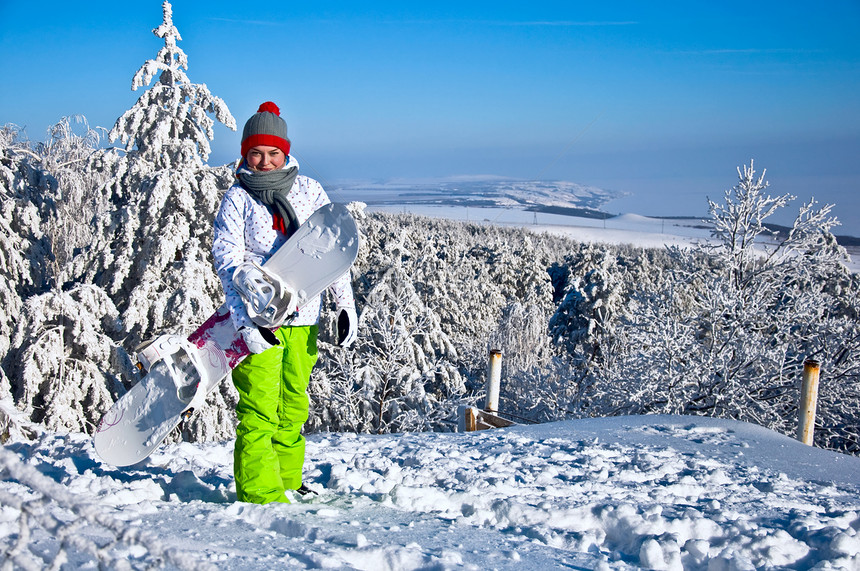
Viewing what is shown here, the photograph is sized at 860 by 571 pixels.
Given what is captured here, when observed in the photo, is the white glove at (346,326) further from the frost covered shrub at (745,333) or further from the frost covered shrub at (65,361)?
the frost covered shrub at (745,333)

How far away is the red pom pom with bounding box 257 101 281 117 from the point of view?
335 centimetres

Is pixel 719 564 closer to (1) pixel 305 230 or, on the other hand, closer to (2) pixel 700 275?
(1) pixel 305 230

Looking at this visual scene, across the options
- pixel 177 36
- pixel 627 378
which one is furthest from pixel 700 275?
pixel 177 36

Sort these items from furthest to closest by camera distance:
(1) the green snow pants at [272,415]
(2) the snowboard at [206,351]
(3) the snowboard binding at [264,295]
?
1. (2) the snowboard at [206,351]
2. (1) the green snow pants at [272,415]
3. (3) the snowboard binding at [264,295]

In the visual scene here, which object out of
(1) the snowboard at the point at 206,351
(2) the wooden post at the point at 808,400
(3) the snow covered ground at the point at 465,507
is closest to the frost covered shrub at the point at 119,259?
(3) the snow covered ground at the point at 465,507

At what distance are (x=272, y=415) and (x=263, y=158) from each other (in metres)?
1.41

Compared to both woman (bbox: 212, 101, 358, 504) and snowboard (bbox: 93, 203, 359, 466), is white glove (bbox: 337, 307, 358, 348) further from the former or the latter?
snowboard (bbox: 93, 203, 359, 466)

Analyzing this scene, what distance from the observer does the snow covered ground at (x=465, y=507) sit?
7.00 ft

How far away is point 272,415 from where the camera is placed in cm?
323

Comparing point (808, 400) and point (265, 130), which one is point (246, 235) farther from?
point (808, 400)

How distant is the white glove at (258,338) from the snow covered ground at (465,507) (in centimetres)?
76

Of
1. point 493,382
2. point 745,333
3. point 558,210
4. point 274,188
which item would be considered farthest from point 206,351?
point 558,210

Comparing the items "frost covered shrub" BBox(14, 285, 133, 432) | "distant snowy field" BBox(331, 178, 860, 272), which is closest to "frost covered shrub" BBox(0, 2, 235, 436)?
"frost covered shrub" BBox(14, 285, 133, 432)

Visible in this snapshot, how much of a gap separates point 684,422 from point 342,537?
13.1 feet
